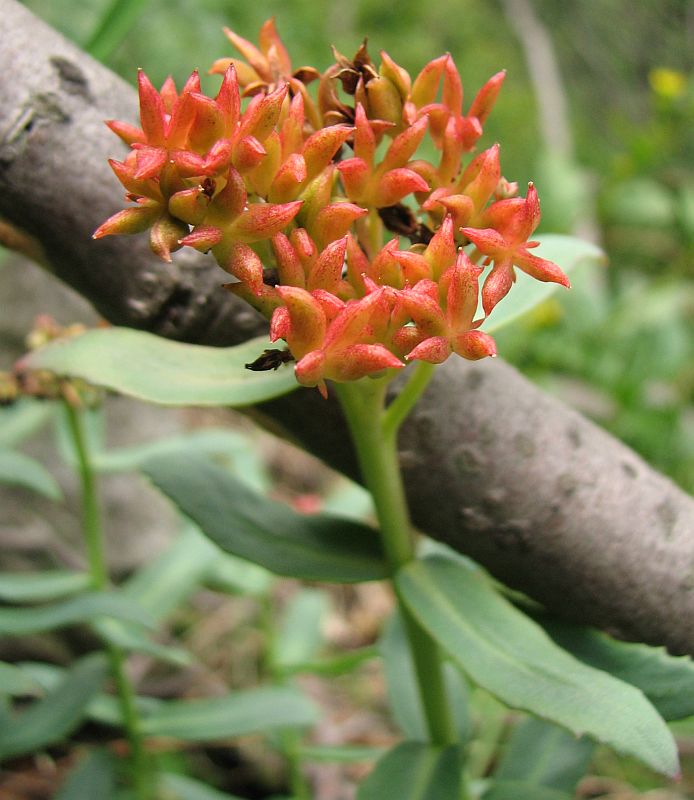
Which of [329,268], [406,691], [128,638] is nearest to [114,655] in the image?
[128,638]

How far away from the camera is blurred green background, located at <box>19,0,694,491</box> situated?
187cm

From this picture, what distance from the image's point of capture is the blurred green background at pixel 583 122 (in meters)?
1.87

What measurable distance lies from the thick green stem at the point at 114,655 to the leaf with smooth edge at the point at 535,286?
53 cm

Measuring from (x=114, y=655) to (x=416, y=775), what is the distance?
466 mm

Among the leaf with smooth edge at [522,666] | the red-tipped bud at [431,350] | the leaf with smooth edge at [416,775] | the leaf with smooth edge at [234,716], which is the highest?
the red-tipped bud at [431,350]

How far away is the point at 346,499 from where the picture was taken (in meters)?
1.33

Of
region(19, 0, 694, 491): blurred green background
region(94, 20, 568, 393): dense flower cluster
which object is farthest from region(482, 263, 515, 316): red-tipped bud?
region(19, 0, 694, 491): blurred green background

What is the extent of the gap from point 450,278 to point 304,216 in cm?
10

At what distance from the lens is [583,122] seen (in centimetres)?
385

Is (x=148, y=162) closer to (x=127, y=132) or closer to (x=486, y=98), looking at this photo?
(x=127, y=132)

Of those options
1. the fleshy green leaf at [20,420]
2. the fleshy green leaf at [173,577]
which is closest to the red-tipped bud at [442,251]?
the fleshy green leaf at [173,577]

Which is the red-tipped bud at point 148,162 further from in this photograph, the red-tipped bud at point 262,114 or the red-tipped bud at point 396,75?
the red-tipped bud at point 396,75

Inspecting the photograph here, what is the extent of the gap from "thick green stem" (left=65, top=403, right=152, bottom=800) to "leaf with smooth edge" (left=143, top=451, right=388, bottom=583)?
289mm

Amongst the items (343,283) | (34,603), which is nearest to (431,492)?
(343,283)
